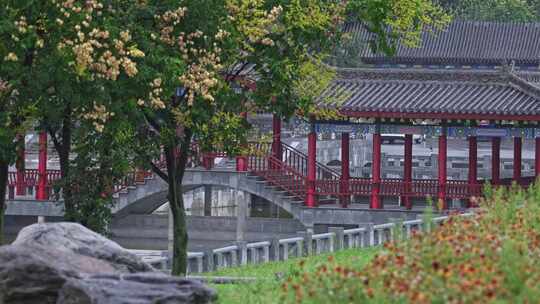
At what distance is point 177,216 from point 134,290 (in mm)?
11662

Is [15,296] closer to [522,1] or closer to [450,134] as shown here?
[450,134]

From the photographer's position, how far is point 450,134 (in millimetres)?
44031

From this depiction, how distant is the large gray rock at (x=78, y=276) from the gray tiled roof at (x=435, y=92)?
78.7 feet

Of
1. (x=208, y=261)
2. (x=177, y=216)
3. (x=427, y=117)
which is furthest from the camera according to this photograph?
(x=427, y=117)

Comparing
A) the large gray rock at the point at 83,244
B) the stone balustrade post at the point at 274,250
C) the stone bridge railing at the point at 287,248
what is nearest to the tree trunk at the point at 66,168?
the stone bridge railing at the point at 287,248

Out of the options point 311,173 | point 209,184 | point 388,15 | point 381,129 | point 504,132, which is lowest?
point 209,184

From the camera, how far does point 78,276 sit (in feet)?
53.6

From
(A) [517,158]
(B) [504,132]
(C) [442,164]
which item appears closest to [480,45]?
(A) [517,158]

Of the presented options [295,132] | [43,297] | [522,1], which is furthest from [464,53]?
[43,297]

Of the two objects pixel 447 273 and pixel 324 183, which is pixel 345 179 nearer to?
pixel 324 183

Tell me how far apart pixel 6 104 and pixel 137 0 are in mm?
2748

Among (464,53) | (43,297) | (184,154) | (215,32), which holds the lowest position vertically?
(43,297)

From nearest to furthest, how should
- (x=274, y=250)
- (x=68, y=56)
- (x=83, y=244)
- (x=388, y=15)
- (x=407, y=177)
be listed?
1. (x=83, y=244)
2. (x=68, y=56)
3. (x=388, y=15)
4. (x=274, y=250)
5. (x=407, y=177)

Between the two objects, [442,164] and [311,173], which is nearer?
[442,164]
